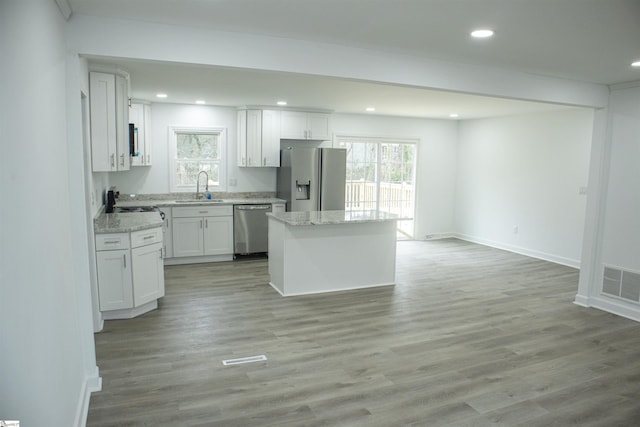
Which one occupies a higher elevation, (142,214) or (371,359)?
(142,214)

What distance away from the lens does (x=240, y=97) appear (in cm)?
593

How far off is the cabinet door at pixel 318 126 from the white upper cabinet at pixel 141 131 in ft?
8.19

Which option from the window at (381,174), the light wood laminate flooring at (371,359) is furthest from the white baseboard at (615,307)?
the window at (381,174)

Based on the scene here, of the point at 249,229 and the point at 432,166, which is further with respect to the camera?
the point at 432,166

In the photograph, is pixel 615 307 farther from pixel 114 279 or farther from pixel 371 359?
pixel 114 279

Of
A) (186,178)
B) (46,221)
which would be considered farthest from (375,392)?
(186,178)

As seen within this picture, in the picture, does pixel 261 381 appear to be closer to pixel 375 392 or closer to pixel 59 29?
pixel 375 392

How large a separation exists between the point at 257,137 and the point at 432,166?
3.60 metres

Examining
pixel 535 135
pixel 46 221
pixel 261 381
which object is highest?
pixel 535 135

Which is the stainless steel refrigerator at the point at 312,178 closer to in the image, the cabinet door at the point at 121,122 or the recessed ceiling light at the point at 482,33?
the cabinet door at the point at 121,122

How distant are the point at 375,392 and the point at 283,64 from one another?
2.34 m

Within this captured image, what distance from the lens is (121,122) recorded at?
4.12 metres

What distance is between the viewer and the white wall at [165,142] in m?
6.61

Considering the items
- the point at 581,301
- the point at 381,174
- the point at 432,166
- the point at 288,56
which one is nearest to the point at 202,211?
the point at 381,174
